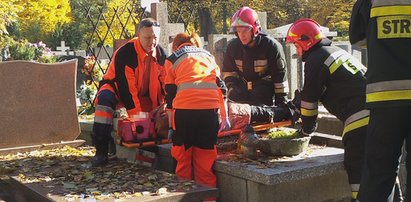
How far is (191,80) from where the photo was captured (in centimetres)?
509

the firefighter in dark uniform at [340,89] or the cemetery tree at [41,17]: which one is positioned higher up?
the cemetery tree at [41,17]

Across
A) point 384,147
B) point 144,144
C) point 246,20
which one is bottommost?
point 144,144

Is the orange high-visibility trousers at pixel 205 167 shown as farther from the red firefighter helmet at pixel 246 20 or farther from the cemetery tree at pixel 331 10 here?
the cemetery tree at pixel 331 10

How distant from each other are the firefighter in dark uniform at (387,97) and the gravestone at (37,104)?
494 centimetres

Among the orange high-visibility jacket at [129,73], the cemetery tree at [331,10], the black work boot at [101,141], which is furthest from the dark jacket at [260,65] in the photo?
the cemetery tree at [331,10]

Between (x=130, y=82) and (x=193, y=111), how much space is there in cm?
119

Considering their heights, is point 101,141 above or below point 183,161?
above

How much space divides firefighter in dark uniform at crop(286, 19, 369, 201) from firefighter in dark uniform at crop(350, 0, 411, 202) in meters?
1.07

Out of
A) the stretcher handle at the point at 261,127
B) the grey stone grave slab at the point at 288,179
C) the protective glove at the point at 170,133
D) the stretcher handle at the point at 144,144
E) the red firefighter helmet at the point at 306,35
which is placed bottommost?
the grey stone grave slab at the point at 288,179

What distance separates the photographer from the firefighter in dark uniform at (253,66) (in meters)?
6.23

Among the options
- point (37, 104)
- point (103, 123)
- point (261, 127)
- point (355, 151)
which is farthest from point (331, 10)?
point (355, 151)

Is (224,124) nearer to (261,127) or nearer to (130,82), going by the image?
(261,127)

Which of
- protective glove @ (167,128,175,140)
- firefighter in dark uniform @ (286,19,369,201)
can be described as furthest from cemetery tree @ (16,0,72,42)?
firefighter in dark uniform @ (286,19,369,201)

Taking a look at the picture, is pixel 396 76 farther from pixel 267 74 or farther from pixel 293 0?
pixel 293 0
